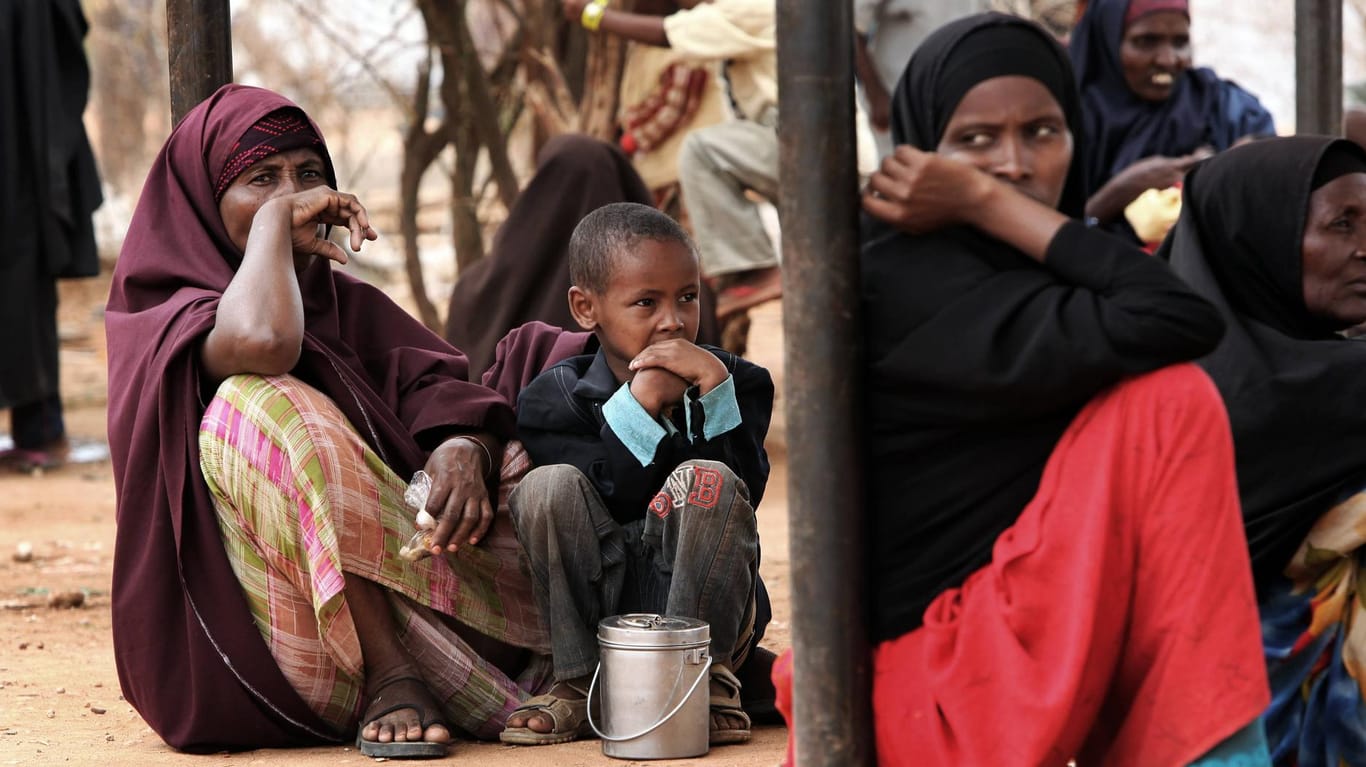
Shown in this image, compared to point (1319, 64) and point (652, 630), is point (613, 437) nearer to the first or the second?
point (652, 630)

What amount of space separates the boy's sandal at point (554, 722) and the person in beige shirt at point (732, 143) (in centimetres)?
402

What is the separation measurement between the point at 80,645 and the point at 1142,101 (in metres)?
4.20

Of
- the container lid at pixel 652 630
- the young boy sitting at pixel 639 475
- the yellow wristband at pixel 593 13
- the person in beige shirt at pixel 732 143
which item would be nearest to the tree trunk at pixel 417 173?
the person in beige shirt at pixel 732 143

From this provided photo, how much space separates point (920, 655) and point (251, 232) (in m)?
1.70

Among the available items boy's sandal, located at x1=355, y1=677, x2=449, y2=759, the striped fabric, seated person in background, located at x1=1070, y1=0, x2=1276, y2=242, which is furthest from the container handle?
seated person in background, located at x1=1070, y1=0, x2=1276, y2=242

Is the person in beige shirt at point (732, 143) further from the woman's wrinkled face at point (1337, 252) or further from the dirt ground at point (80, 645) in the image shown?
the woman's wrinkled face at point (1337, 252)

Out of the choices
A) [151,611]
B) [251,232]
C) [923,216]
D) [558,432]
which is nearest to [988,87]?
[923,216]

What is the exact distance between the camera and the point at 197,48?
12.6ft

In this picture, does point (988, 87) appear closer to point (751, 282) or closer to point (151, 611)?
point (151, 611)

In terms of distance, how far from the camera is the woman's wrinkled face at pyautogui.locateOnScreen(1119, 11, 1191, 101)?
6008 mm

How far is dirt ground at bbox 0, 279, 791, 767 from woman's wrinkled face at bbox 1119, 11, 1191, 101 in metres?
2.19

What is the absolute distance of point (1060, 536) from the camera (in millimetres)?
2287

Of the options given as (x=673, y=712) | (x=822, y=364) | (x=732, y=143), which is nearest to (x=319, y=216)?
(x=673, y=712)

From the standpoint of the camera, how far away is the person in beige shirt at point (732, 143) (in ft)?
22.6
